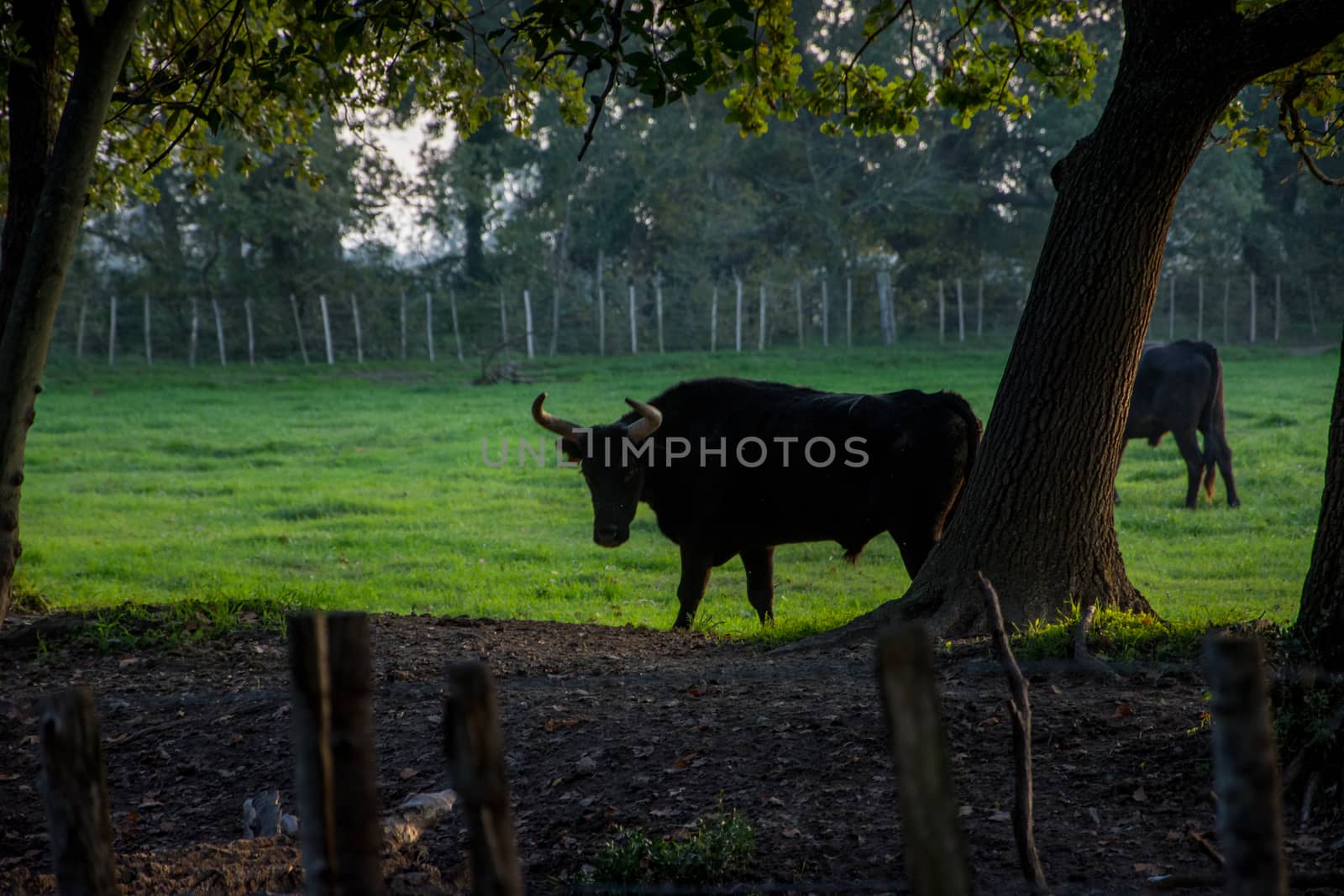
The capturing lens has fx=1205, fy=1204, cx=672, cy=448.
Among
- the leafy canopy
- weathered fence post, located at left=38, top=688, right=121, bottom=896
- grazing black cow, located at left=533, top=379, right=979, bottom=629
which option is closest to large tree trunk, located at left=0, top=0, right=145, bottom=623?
the leafy canopy

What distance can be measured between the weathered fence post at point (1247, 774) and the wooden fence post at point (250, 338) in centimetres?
3099

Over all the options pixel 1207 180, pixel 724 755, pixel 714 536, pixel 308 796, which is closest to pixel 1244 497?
pixel 714 536

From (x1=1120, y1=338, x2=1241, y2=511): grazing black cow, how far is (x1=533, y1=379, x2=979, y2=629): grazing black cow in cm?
651

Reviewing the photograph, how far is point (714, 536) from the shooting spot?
29.4 ft

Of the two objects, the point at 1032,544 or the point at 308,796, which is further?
the point at 1032,544

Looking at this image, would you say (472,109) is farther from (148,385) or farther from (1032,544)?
(148,385)

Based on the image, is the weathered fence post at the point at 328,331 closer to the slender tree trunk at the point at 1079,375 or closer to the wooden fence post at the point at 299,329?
the wooden fence post at the point at 299,329

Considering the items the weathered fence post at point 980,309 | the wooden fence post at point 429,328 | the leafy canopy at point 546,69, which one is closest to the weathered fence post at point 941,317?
the weathered fence post at point 980,309

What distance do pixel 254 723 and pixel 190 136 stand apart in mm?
5228

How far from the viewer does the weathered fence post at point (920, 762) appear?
1890mm

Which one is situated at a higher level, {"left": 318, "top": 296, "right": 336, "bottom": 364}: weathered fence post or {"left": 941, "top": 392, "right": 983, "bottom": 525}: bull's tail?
{"left": 318, "top": 296, "right": 336, "bottom": 364}: weathered fence post

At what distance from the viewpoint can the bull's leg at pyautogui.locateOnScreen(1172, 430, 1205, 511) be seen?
1323 cm

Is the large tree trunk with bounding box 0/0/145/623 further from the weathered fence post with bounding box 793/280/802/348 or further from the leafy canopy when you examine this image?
the weathered fence post with bounding box 793/280/802/348

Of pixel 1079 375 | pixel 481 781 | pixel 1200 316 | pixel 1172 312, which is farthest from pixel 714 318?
pixel 481 781
